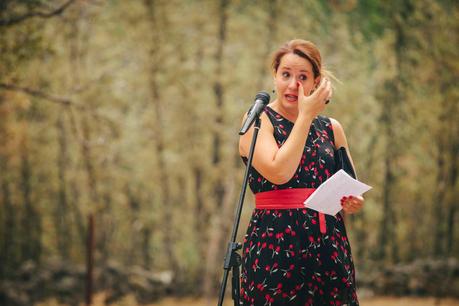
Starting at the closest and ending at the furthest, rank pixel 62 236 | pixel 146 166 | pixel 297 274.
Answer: pixel 297 274 → pixel 146 166 → pixel 62 236

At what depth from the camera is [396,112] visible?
9594 millimetres

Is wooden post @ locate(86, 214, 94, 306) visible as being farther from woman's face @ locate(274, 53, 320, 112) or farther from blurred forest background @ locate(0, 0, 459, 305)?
woman's face @ locate(274, 53, 320, 112)

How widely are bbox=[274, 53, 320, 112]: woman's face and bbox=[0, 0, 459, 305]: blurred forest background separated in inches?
216

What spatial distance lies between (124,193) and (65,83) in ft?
12.8

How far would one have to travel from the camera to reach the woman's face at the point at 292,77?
192 cm

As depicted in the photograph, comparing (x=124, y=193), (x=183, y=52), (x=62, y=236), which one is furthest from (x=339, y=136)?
(x=62, y=236)

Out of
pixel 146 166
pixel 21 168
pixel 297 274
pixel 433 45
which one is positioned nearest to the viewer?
pixel 297 274

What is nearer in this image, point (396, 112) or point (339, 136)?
point (339, 136)

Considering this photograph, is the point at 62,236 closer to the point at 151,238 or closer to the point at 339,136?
the point at 151,238

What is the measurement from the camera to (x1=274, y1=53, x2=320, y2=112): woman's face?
192 centimetres

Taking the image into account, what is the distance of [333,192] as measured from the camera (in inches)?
71.2

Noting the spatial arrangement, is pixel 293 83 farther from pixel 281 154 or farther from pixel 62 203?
pixel 62 203

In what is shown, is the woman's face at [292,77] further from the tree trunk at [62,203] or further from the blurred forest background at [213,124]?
the tree trunk at [62,203]

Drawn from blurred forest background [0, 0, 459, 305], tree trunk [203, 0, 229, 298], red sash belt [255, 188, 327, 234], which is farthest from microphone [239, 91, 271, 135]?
tree trunk [203, 0, 229, 298]
